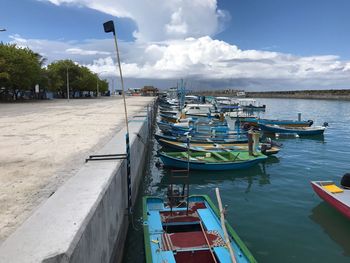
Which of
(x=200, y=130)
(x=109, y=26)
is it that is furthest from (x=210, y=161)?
(x=200, y=130)

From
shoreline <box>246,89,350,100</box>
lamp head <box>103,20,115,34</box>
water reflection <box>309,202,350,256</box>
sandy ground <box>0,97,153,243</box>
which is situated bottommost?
water reflection <box>309,202,350,256</box>

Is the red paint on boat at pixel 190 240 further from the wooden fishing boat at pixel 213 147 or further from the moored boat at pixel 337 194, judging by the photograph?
the wooden fishing boat at pixel 213 147

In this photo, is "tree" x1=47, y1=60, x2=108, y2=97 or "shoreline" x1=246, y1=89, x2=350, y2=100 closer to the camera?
"tree" x1=47, y1=60, x2=108, y2=97

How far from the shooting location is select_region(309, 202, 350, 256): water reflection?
10196mm

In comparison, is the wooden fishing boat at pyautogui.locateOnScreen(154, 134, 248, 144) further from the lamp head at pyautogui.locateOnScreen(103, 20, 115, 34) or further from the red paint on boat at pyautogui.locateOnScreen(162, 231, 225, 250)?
the lamp head at pyautogui.locateOnScreen(103, 20, 115, 34)

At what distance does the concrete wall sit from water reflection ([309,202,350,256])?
6841 millimetres

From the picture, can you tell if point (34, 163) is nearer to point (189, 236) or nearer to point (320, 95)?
point (189, 236)

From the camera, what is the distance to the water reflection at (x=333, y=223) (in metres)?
10.2

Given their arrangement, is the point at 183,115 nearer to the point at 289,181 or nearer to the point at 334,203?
the point at 289,181

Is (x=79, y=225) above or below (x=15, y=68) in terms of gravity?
below

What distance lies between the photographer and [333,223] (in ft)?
37.6

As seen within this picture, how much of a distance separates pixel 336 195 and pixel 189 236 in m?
6.35

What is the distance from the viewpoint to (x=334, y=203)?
11344mm

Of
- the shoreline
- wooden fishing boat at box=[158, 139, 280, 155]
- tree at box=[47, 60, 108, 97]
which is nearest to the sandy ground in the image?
wooden fishing boat at box=[158, 139, 280, 155]
